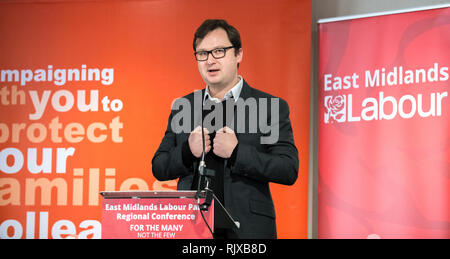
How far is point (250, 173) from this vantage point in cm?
219

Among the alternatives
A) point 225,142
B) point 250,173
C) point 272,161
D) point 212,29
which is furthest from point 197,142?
point 212,29

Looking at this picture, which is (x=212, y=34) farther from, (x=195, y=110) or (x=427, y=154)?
(x=427, y=154)

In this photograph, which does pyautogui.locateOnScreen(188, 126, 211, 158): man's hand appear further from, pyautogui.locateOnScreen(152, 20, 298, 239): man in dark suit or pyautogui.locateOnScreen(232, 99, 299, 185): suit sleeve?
pyautogui.locateOnScreen(232, 99, 299, 185): suit sleeve

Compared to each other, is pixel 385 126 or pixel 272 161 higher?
pixel 385 126

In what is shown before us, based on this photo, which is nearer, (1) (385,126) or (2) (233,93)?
(2) (233,93)

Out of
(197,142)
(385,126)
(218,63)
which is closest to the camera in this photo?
(197,142)

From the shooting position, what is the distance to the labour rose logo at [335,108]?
4.02 meters

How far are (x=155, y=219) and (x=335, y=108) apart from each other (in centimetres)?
265

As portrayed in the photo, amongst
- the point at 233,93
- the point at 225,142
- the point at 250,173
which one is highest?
the point at 233,93

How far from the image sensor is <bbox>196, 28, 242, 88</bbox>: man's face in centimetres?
278

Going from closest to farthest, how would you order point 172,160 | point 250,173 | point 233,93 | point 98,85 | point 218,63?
1. point 250,173
2. point 172,160
3. point 233,93
4. point 218,63
5. point 98,85

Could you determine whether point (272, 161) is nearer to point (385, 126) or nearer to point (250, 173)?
point (250, 173)

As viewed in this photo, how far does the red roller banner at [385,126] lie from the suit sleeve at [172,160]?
183 cm
